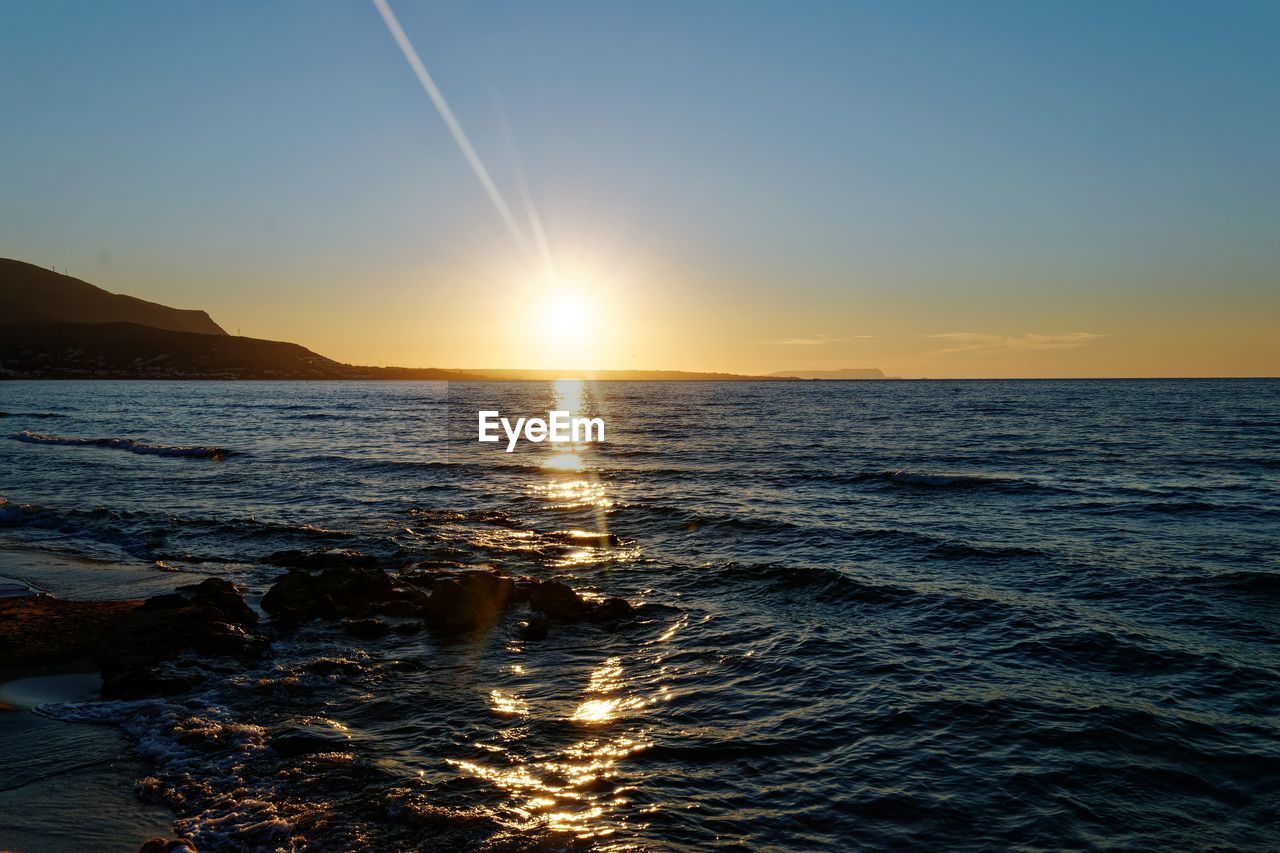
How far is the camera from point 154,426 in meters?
79.2

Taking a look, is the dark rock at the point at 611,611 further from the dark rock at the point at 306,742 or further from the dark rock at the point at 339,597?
the dark rock at the point at 306,742

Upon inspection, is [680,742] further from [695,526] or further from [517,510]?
[517,510]

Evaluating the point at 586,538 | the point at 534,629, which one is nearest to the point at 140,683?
the point at 534,629

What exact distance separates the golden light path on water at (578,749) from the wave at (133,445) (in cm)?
4741

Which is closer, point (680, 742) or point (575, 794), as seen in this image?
point (575, 794)

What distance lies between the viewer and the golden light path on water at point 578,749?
1023cm

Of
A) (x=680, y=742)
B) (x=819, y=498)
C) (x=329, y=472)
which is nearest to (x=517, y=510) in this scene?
(x=819, y=498)

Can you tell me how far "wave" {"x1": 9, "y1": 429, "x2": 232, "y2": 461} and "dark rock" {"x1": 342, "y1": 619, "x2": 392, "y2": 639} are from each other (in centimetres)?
4171

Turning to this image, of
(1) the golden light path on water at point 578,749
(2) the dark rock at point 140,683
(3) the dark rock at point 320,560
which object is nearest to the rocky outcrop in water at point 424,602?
(1) the golden light path on water at point 578,749

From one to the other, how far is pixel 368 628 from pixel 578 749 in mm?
8058

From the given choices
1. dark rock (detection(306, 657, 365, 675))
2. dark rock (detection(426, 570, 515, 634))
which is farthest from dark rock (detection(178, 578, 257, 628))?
dark rock (detection(426, 570, 515, 634))

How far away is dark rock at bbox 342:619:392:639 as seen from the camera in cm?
1795

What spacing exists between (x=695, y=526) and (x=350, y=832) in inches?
869

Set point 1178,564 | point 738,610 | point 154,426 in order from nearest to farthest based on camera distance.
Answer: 1. point 738,610
2. point 1178,564
3. point 154,426
